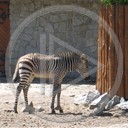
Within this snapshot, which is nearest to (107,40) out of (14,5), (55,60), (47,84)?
(55,60)

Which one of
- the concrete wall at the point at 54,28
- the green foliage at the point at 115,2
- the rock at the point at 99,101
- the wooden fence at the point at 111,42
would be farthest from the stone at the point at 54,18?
the rock at the point at 99,101

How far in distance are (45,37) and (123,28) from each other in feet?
21.8

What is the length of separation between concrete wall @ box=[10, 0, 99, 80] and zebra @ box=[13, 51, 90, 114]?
5230 mm

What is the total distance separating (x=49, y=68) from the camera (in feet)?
40.1

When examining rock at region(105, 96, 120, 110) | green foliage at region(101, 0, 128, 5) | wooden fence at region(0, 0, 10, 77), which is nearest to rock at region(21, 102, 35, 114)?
rock at region(105, 96, 120, 110)

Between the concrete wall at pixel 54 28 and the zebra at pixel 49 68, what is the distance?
523cm

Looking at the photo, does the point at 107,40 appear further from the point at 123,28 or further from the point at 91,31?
the point at 91,31

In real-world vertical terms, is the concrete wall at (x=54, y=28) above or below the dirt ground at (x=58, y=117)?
above

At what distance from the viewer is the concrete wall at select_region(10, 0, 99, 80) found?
58.1 feet

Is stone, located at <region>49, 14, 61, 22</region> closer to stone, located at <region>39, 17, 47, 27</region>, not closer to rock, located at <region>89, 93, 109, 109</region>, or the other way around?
stone, located at <region>39, 17, 47, 27</region>

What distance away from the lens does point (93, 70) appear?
17062 mm

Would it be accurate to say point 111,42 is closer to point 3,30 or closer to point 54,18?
point 54,18

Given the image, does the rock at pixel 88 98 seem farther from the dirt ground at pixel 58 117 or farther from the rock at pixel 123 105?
the rock at pixel 123 105

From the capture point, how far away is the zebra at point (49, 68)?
475 inches
